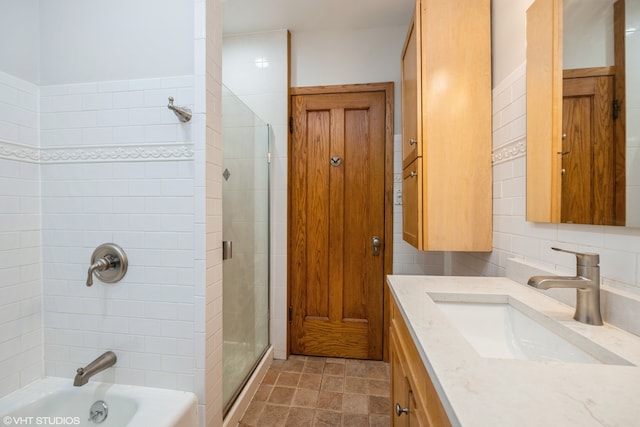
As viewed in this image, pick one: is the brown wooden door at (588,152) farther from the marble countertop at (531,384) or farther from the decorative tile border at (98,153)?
the decorative tile border at (98,153)

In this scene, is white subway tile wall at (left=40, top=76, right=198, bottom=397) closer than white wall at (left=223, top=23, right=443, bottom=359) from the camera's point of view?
Yes

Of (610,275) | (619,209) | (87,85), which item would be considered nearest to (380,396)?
(610,275)

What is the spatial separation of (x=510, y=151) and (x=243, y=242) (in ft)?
4.82

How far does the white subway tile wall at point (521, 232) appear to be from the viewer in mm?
737

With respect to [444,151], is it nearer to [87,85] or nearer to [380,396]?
[380,396]

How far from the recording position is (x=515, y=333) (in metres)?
0.90

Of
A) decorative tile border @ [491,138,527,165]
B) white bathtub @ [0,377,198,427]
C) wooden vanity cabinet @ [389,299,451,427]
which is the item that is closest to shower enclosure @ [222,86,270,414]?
white bathtub @ [0,377,198,427]

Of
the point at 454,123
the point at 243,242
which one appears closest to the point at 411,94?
the point at 454,123

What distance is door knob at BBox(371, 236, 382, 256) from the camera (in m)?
2.12

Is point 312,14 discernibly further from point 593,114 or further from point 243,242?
point 593,114

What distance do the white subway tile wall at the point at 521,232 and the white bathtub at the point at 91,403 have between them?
1485 millimetres

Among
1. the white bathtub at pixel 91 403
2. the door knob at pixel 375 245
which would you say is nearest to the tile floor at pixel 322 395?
the white bathtub at pixel 91 403

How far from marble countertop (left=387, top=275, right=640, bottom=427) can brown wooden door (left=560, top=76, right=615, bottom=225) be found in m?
0.33

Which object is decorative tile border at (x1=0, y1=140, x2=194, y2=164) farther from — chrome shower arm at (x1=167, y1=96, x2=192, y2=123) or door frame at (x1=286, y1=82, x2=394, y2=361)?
door frame at (x1=286, y1=82, x2=394, y2=361)
